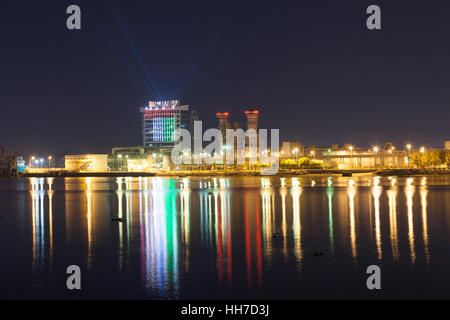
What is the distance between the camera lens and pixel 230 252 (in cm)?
1673

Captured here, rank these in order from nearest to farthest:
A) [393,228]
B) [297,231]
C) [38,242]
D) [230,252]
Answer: [230,252]
[38,242]
[297,231]
[393,228]

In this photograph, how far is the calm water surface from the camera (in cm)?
1227

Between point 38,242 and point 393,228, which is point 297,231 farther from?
point 38,242

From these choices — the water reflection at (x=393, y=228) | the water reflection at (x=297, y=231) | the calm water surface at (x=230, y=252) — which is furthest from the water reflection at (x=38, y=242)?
the water reflection at (x=393, y=228)

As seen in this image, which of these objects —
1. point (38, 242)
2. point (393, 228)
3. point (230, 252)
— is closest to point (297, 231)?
point (393, 228)

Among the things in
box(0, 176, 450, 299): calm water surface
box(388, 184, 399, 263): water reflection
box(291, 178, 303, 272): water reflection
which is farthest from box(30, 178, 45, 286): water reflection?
box(388, 184, 399, 263): water reflection

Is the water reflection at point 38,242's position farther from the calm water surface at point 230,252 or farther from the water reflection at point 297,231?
the water reflection at point 297,231

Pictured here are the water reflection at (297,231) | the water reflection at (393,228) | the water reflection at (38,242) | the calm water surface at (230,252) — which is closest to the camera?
the calm water surface at (230,252)

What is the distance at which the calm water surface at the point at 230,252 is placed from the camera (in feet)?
40.3

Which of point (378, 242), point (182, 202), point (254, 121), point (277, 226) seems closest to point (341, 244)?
point (378, 242)

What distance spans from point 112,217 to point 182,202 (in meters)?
9.08

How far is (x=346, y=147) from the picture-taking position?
148 meters
